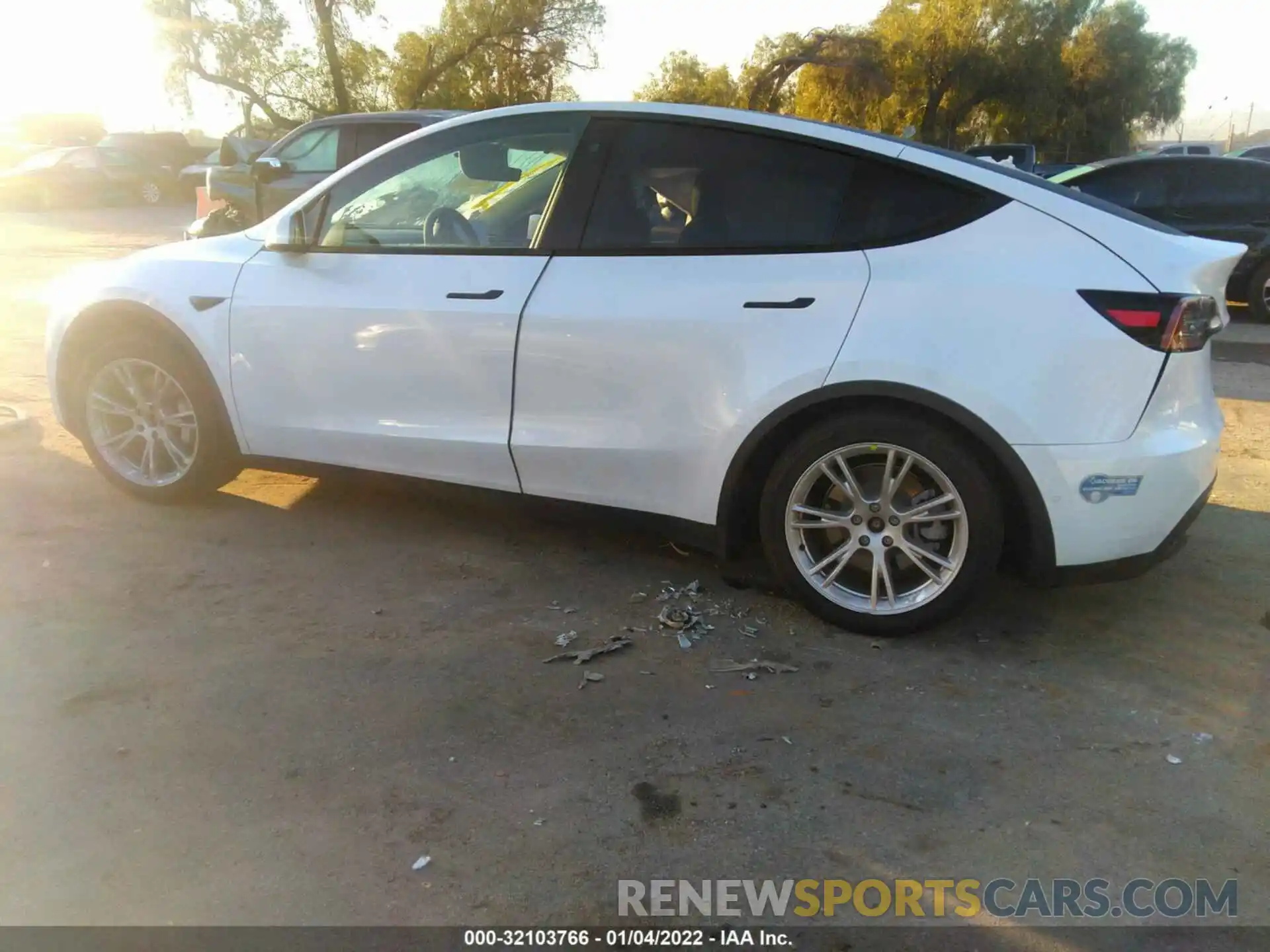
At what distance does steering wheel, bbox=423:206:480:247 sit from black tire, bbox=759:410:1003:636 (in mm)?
1469

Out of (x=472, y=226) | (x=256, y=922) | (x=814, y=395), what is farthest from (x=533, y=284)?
(x=256, y=922)

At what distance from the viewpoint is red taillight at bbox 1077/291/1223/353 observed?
3029 millimetres

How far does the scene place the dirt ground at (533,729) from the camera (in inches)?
94.3

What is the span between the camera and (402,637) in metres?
3.48

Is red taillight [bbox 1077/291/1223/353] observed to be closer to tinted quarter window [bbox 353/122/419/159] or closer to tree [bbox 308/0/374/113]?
tinted quarter window [bbox 353/122/419/159]

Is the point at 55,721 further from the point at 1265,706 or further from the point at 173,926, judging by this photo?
the point at 1265,706

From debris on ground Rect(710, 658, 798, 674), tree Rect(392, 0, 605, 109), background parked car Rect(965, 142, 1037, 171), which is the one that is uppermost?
tree Rect(392, 0, 605, 109)

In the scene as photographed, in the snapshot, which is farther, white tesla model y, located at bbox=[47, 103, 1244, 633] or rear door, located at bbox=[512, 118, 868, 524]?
rear door, located at bbox=[512, 118, 868, 524]

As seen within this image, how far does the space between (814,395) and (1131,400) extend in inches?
37.3

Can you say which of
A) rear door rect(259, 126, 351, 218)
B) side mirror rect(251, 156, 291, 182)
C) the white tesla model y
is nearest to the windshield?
rear door rect(259, 126, 351, 218)

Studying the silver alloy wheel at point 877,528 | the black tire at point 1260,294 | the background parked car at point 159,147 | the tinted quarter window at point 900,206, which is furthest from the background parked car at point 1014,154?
the background parked car at point 159,147

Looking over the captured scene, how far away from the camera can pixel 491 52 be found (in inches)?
1039

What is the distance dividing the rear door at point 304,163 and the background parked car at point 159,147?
17.4 meters

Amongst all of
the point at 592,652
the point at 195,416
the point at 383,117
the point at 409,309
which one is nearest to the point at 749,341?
the point at 592,652
